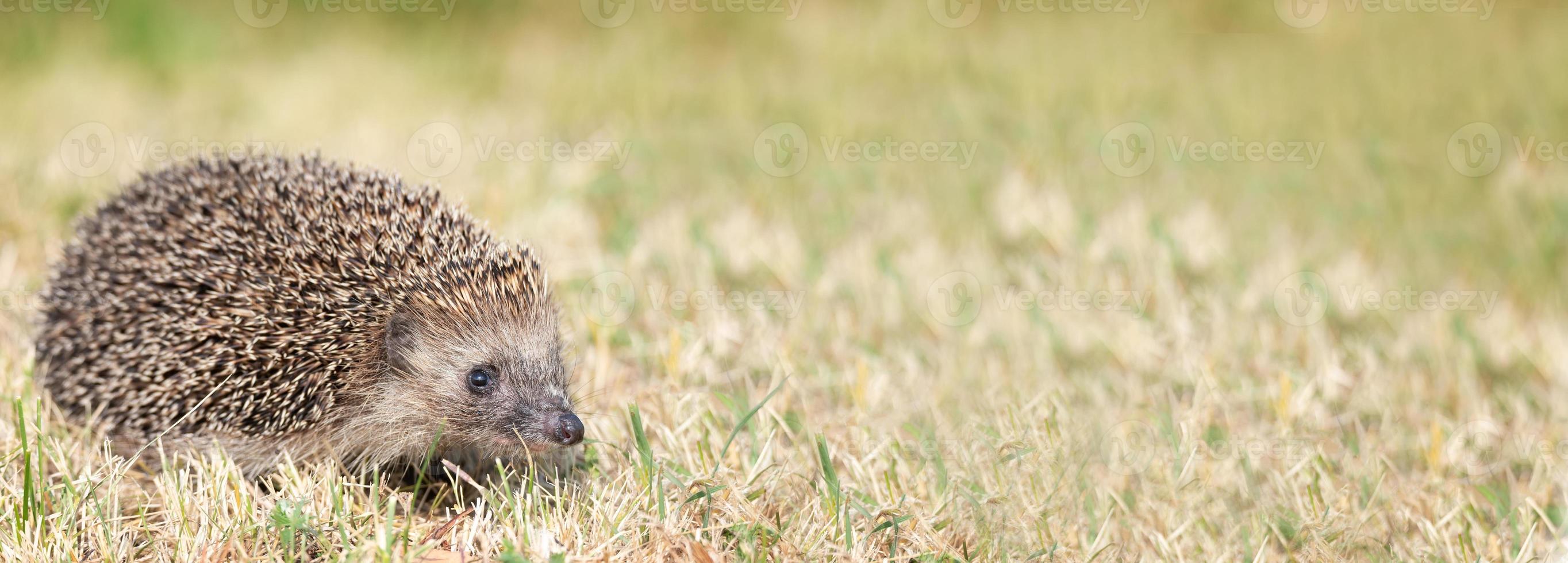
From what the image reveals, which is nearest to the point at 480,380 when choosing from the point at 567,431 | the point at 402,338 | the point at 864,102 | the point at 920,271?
the point at 402,338

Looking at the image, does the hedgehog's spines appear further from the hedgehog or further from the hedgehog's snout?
the hedgehog's snout

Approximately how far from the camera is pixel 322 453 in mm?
4445

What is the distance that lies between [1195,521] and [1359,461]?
112cm

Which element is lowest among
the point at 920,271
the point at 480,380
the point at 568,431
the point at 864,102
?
the point at 568,431

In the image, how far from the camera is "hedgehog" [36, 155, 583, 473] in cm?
428

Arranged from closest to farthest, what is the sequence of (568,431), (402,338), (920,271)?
(568,431)
(402,338)
(920,271)

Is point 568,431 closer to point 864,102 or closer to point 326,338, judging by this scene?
point 326,338

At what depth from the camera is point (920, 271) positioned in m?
6.99

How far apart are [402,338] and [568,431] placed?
0.82 meters

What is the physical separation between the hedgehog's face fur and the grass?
0.28 meters

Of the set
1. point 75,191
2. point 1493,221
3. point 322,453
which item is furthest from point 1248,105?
point 75,191

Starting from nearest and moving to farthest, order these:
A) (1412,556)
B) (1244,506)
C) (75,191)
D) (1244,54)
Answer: (1412,556) → (1244,506) → (75,191) → (1244,54)

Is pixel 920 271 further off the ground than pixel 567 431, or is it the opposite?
pixel 920 271

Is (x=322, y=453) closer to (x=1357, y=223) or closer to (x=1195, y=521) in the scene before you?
(x=1195, y=521)
